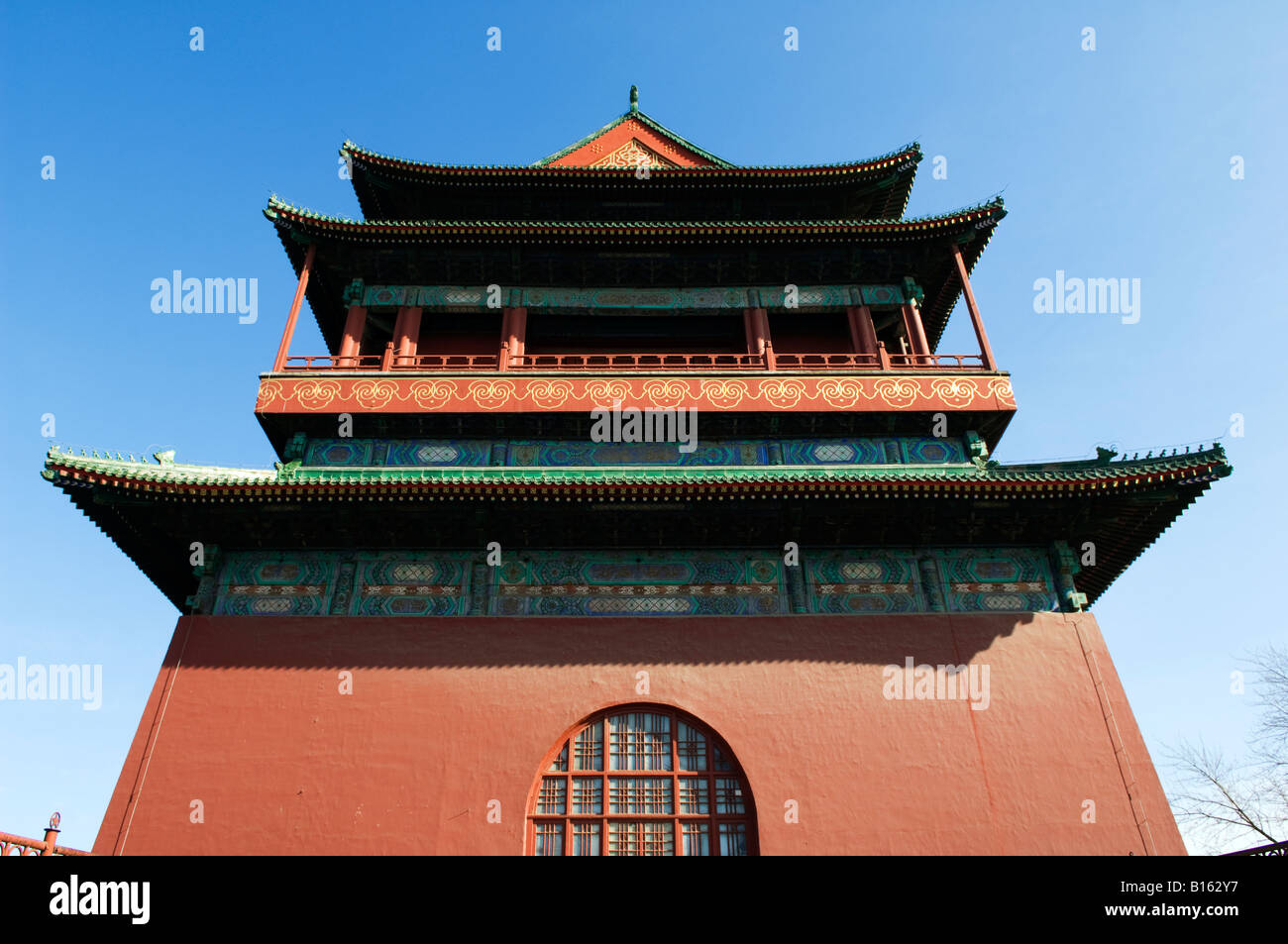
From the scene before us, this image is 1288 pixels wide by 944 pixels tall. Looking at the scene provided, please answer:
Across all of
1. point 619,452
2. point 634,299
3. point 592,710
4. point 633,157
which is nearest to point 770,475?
point 619,452

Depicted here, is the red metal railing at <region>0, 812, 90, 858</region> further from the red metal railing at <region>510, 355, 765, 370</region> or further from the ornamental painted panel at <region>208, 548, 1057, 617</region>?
the red metal railing at <region>510, 355, 765, 370</region>

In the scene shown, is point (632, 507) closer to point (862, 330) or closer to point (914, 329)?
point (862, 330)

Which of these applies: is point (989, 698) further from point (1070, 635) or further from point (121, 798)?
point (121, 798)

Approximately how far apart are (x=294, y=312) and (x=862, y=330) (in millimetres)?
9522

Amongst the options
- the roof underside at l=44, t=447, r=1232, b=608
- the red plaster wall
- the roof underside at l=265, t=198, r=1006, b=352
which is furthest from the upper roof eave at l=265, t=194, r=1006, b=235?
the red plaster wall

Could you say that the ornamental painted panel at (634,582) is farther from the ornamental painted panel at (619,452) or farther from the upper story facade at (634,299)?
the upper story facade at (634,299)

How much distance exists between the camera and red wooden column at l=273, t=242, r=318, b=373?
45.6 ft

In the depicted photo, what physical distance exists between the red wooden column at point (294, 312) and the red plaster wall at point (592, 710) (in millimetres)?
4389

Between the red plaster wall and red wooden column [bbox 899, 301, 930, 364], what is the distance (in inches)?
202

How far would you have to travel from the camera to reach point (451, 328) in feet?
53.1

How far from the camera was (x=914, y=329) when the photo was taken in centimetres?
1523

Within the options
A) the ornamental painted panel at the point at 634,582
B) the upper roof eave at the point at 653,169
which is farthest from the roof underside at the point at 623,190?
the ornamental painted panel at the point at 634,582

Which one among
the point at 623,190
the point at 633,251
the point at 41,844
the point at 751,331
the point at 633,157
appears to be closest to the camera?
the point at 41,844
